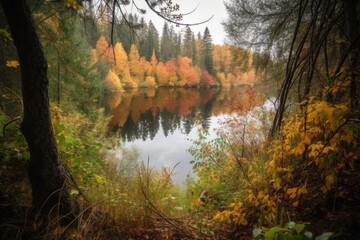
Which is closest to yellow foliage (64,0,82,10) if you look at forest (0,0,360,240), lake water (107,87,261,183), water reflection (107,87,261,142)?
forest (0,0,360,240)

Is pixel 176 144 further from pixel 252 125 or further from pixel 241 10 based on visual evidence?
pixel 241 10

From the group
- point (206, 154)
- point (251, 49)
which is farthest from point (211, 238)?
point (251, 49)

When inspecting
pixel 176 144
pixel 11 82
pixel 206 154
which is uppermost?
pixel 11 82

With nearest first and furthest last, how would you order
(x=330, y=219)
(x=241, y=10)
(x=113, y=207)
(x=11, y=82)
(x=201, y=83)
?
(x=330, y=219), (x=113, y=207), (x=11, y=82), (x=241, y=10), (x=201, y=83)

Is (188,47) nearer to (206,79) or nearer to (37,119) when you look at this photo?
(206,79)

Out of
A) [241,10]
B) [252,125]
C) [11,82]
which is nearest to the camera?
[11,82]

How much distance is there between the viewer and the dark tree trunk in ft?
6.03

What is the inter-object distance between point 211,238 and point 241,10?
17.8 ft

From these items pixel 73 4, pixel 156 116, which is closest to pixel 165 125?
pixel 156 116

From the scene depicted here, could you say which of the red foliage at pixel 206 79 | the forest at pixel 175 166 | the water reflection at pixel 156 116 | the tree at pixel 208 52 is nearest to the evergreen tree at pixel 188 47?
the tree at pixel 208 52

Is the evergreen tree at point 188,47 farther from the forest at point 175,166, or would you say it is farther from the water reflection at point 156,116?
the forest at point 175,166

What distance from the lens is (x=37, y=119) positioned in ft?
6.59

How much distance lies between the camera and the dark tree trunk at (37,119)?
1.84 metres

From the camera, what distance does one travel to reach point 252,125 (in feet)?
25.3
